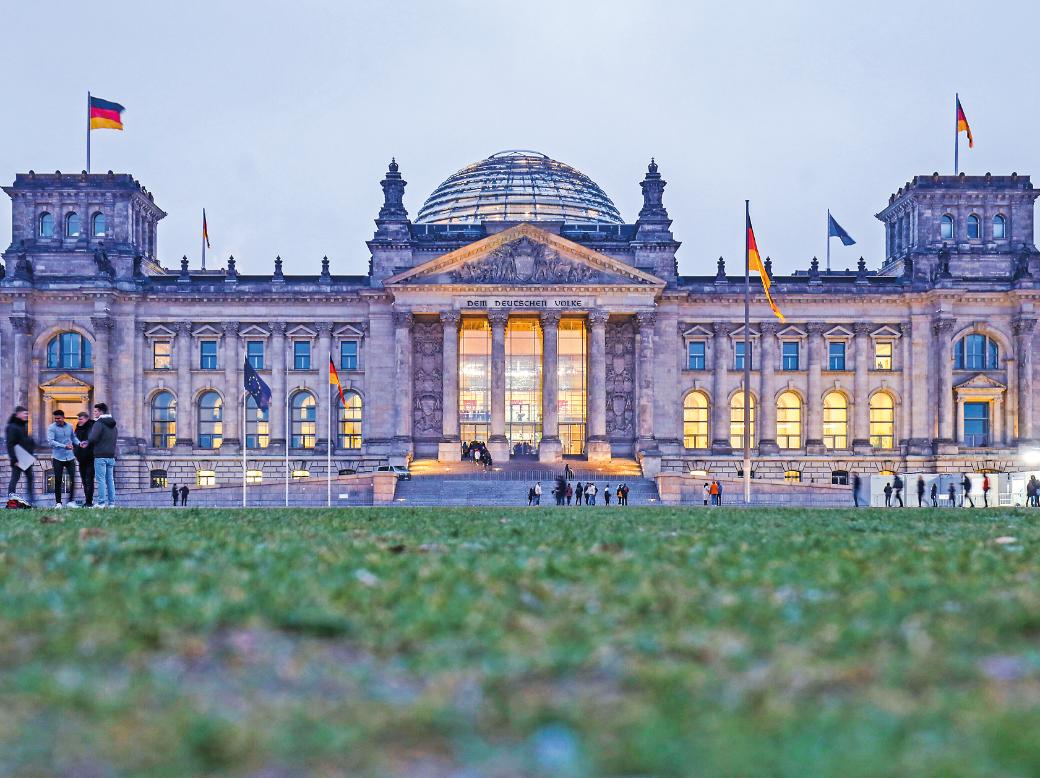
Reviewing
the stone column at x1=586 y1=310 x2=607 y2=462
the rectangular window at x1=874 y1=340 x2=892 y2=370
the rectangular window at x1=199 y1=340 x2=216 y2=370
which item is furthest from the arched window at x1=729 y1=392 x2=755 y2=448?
the rectangular window at x1=199 y1=340 x2=216 y2=370

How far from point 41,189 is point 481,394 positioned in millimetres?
32694

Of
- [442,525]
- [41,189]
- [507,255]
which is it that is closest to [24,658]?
[442,525]

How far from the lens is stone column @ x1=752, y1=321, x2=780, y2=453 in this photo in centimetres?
7894

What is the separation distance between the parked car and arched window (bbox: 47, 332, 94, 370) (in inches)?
853

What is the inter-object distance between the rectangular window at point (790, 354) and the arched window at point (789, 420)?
1836 mm

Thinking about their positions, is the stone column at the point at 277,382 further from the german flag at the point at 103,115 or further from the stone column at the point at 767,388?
the stone column at the point at 767,388

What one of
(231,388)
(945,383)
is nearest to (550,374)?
(231,388)

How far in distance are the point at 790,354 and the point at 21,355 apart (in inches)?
1982

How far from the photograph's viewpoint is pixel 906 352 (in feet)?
260

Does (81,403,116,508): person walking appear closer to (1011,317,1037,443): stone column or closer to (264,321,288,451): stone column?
(264,321,288,451): stone column

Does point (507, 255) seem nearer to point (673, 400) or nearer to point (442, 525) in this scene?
point (673, 400)

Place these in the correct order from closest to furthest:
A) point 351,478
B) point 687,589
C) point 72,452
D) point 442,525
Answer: point 687,589 < point 442,525 < point 72,452 < point 351,478

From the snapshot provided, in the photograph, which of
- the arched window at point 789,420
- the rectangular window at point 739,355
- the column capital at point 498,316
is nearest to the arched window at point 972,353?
the arched window at point 789,420

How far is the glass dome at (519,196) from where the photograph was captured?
299ft
